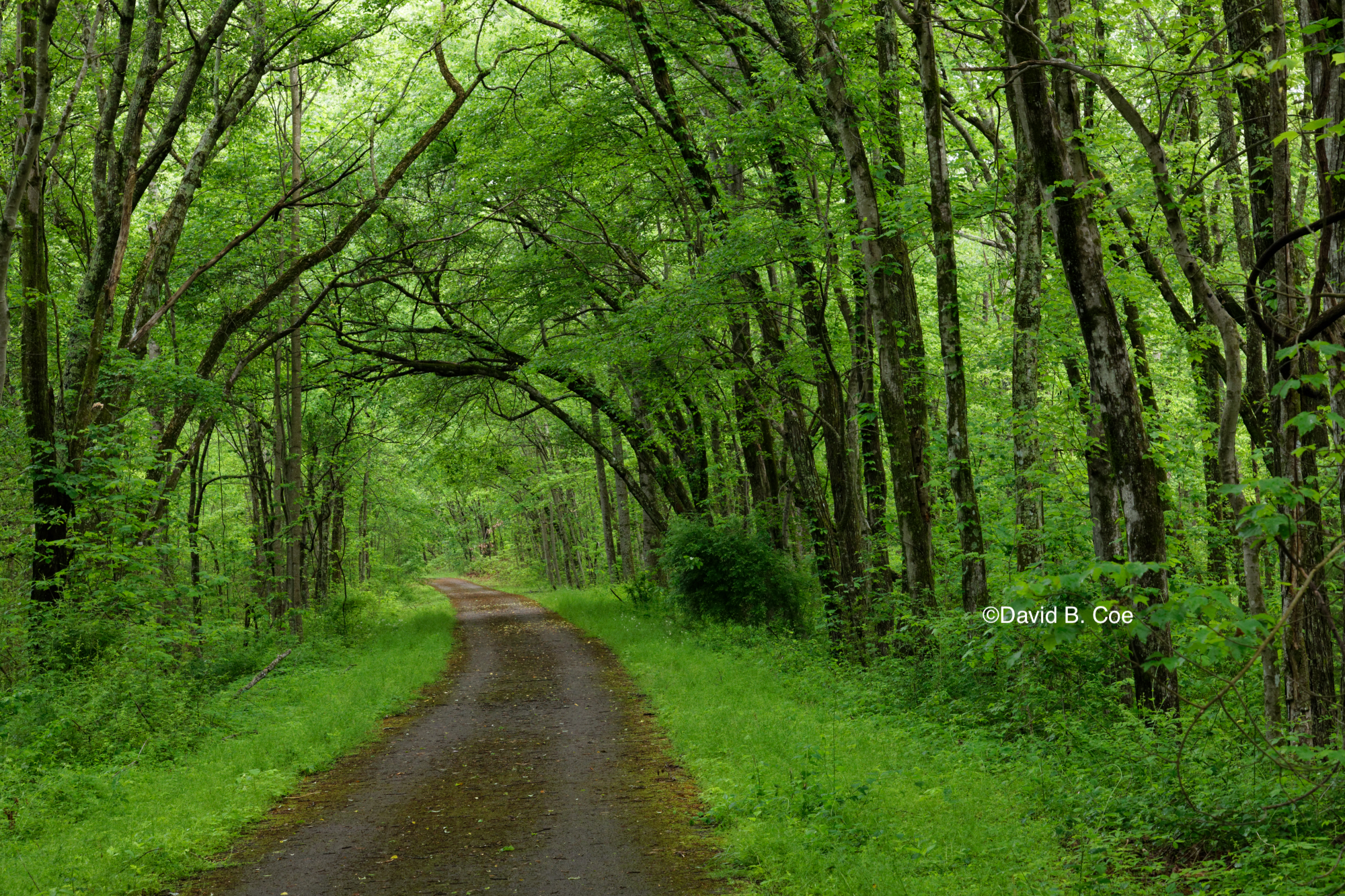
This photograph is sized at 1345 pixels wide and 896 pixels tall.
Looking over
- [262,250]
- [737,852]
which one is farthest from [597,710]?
[262,250]

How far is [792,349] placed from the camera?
15547 millimetres

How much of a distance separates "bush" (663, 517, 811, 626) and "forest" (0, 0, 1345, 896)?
8 centimetres

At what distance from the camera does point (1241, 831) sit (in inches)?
189

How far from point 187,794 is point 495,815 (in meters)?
2.73

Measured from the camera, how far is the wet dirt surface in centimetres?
577

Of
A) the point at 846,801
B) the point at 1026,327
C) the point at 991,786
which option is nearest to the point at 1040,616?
the point at 991,786

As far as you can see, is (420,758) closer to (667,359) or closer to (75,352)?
(75,352)

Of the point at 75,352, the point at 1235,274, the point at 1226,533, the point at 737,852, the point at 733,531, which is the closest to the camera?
the point at 737,852

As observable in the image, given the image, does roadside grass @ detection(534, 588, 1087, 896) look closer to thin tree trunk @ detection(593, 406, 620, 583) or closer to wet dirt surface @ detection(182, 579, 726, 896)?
wet dirt surface @ detection(182, 579, 726, 896)

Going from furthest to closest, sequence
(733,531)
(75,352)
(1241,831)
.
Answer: (733,531) < (75,352) < (1241,831)

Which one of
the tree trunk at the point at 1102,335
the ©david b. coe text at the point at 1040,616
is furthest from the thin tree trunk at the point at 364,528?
the tree trunk at the point at 1102,335

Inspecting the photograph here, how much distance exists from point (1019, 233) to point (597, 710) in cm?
773

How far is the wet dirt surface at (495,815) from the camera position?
5773 millimetres

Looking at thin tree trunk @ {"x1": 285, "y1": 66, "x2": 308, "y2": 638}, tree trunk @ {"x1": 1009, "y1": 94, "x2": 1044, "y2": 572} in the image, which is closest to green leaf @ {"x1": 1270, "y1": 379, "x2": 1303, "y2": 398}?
tree trunk @ {"x1": 1009, "y1": 94, "x2": 1044, "y2": 572}
